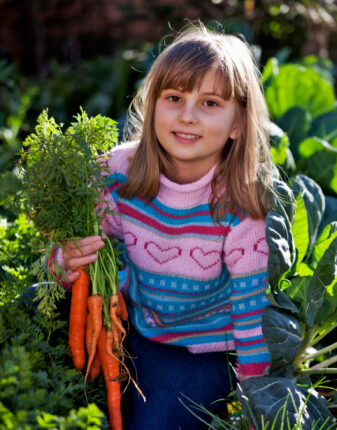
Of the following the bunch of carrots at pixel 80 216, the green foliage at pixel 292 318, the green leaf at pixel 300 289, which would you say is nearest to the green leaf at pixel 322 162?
the green foliage at pixel 292 318

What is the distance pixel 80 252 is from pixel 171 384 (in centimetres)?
70

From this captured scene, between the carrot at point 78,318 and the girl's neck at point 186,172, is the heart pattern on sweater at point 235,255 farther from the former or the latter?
the carrot at point 78,318

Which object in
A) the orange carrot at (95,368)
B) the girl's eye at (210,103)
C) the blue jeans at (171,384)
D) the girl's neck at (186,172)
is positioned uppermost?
the girl's eye at (210,103)

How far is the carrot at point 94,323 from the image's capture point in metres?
1.90

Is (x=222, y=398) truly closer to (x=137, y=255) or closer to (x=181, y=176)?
(x=137, y=255)

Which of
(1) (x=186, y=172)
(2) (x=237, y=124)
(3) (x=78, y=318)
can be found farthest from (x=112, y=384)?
(2) (x=237, y=124)

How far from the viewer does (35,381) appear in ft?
5.01

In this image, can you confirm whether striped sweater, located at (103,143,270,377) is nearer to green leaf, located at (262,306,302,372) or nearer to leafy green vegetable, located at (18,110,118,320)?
green leaf, located at (262,306,302,372)

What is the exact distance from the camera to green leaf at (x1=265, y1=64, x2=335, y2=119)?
3707 mm

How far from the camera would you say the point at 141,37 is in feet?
27.8

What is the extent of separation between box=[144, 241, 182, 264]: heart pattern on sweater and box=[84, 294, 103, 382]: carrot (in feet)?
1.16

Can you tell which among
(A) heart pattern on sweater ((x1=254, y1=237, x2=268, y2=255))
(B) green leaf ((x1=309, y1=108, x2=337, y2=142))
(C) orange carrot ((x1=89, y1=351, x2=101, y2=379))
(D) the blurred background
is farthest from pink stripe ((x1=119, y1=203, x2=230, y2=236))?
(D) the blurred background

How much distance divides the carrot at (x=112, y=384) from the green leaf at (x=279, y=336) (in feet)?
1.89

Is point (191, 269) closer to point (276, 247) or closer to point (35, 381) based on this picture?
point (276, 247)
